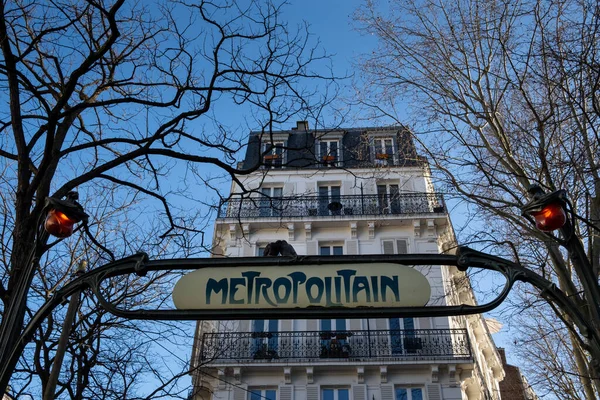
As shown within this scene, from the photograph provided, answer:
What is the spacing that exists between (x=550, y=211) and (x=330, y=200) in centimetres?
2030

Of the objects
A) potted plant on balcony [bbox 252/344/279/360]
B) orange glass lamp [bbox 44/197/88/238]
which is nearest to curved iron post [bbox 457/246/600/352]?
orange glass lamp [bbox 44/197/88/238]

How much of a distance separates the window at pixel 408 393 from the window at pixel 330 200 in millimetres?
7542

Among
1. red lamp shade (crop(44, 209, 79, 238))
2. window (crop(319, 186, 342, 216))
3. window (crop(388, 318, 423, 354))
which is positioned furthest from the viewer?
window (crop(319, 186, 342, 216))

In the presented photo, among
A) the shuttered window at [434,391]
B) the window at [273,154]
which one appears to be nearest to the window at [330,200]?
the window at [273,154]

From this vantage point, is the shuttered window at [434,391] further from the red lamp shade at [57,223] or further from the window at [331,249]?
the red lamp shade at [57,223]

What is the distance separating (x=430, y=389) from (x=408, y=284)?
17047 mm

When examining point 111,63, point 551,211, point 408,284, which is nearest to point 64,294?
point 408,284

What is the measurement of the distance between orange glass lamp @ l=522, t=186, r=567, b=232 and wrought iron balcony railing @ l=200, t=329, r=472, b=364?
54.2 feet

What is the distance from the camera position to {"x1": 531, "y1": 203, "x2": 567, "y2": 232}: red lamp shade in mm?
4418

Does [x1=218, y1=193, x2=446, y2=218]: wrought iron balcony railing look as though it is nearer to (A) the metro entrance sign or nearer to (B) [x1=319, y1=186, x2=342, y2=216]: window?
(B) [x1=319, y1=186, x2=342, y2=216]: window

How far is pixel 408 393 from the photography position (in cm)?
1992

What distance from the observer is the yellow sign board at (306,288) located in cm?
414

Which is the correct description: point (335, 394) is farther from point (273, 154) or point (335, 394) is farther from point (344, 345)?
point (273, 154)

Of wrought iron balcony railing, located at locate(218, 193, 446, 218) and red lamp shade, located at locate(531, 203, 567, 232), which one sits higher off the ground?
wrought iron balcony railing, located at locate(218, 193, 446, 218)
